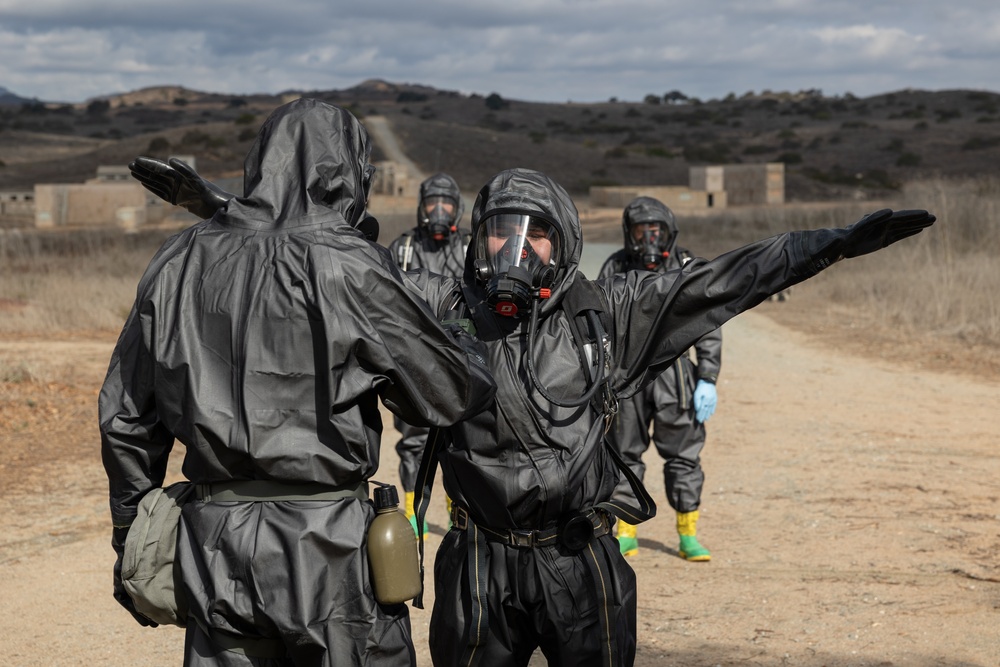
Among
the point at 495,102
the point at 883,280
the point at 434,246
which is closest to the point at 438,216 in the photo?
the point at 434,246

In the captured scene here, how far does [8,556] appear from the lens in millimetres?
6531

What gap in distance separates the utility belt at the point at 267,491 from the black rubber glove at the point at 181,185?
0.88m

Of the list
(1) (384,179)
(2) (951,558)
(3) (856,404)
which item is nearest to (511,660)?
(2) (951,558)

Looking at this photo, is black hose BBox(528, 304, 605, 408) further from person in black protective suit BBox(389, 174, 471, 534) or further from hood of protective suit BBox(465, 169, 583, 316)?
person in black protective suit BBox(389, 174, 471, 534)

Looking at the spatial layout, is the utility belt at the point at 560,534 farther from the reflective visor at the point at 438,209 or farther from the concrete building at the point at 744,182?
the concrete building at the point at 744,182

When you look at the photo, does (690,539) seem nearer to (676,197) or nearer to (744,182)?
(676,197)

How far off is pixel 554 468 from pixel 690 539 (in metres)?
3.30

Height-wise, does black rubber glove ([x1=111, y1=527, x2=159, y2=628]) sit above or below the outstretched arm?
below

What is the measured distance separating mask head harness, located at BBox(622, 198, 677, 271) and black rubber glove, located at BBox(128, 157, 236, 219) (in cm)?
328

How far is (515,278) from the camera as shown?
333 centimetres

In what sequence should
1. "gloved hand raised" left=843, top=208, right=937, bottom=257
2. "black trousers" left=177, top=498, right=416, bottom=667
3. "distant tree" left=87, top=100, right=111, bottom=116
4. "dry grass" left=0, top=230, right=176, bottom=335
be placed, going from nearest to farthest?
"black trousers" left=177, top=498, right=416, bottom=667, "gloved hand raised" left=843, top=208, right=937, bottom=257, "dry grass" left=0, top=230, right=176, bottom=335, "distant tree" left=87, top=100, right=111, bottom=116

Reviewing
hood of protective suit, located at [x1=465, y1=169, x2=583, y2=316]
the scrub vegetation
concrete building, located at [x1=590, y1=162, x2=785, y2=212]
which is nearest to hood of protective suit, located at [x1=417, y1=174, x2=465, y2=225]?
hood of protective suit, located at [x1=465, y1=169, x2=583, y2=316]

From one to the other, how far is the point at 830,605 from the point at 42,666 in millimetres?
3541

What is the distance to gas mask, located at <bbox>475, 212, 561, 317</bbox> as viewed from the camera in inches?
131
